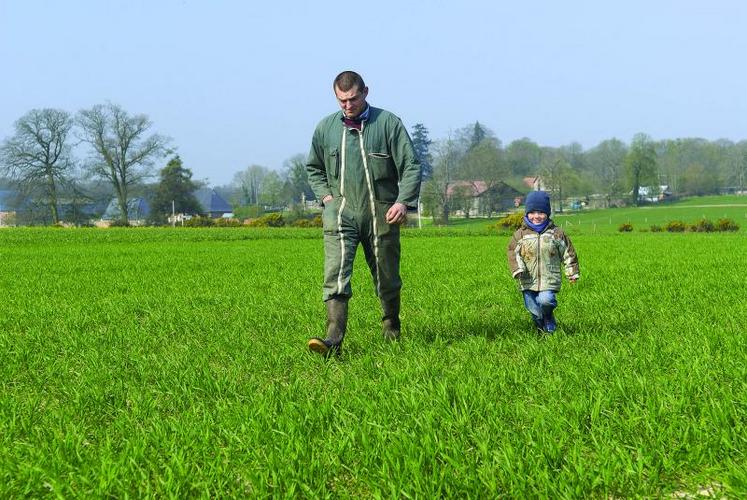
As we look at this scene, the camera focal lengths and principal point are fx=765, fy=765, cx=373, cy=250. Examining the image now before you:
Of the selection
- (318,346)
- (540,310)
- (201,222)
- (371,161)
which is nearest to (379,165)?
(371,161)

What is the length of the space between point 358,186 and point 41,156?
79.6 m

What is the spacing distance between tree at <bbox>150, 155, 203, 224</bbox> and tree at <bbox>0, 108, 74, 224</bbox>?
10.3m

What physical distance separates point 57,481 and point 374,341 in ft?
12.2

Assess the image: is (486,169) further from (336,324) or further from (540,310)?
(336,324)

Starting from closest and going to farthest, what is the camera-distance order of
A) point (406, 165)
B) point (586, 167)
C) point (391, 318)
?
point (406, 165) < point (391, 318) < point (586, 167)

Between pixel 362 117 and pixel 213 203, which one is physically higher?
pixel 213 203

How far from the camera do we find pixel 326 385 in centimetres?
486

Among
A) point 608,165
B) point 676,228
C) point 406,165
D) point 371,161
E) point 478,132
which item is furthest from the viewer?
point 478,132

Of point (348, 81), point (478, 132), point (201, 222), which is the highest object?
point (478, 132)

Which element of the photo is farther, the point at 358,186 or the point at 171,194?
the point at 171,194

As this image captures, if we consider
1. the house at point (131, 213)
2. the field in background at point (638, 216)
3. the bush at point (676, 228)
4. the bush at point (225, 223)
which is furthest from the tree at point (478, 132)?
the bush at point (676, 228)

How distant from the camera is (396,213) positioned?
606 centimetres

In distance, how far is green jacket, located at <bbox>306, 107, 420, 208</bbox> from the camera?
6.10 meters

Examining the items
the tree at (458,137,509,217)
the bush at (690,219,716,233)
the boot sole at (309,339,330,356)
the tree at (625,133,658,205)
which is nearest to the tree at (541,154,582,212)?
the tree at (458,137,509,217)
